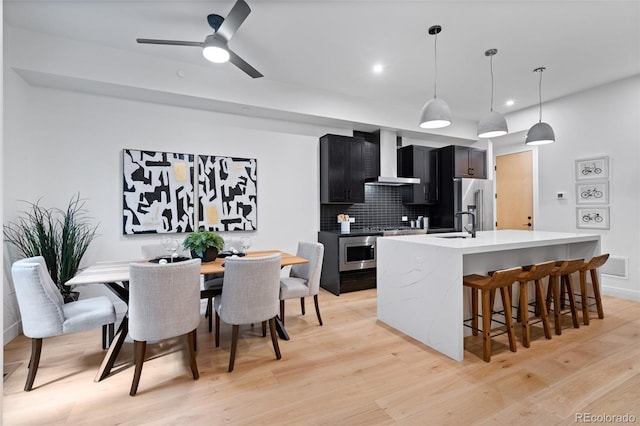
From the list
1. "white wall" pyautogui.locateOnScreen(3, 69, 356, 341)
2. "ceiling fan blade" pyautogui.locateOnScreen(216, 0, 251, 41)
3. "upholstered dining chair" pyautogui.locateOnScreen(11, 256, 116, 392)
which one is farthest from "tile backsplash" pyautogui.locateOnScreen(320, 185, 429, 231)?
"upholstered dining chair" pyautogui.locateOnScreen(11, 256, 116, 392)

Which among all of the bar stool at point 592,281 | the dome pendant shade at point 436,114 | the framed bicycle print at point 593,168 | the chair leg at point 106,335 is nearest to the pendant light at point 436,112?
the dome pendant shade at point 436,114

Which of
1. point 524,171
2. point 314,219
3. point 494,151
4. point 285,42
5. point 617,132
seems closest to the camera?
point 285,42

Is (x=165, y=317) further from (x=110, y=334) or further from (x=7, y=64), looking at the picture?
(x=7, y=64)

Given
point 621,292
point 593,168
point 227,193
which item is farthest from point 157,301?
point 593,168

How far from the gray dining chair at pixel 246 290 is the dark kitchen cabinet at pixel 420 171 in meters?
3.80

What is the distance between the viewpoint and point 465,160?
5730 millimetres

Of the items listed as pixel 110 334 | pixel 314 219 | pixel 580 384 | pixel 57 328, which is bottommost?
pixel 580 384

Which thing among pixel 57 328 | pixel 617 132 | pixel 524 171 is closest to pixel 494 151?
pixel 524 171

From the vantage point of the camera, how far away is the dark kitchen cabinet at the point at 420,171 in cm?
566

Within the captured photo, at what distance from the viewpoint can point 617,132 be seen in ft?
14.3

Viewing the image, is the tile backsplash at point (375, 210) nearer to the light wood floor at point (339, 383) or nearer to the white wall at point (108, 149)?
the white wall at point (108, 149)

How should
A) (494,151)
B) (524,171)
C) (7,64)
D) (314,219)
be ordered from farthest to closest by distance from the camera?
(494,151) → (524,171) → (314,219) → (7,64)

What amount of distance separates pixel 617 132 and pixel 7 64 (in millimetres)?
7206

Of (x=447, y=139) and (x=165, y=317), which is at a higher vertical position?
(x=447, y=139)
